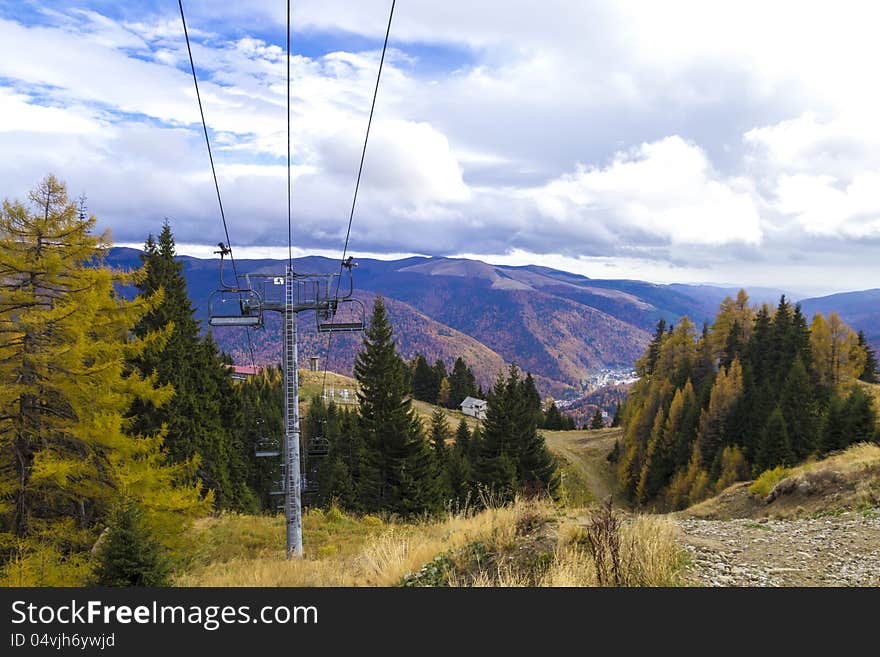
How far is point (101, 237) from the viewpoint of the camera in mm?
13133

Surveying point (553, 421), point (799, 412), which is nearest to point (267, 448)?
point (799, 412)

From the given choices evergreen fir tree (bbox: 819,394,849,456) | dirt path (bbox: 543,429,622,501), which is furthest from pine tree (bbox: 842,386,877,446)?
dirt path (bbox: 543,429,622,501)

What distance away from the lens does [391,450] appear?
3047 centimetres

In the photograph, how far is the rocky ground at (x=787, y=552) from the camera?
21.7 feet

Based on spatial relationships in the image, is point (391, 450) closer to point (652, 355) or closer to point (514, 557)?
point (514, 557)

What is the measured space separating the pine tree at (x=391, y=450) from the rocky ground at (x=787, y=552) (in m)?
20.7

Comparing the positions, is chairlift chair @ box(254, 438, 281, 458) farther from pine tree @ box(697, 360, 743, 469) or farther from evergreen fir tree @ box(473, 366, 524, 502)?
pine tree @ box(697, 360, 743, 469)

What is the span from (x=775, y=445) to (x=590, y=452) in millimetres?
32878

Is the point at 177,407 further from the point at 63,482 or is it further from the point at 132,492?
the point at 63,482

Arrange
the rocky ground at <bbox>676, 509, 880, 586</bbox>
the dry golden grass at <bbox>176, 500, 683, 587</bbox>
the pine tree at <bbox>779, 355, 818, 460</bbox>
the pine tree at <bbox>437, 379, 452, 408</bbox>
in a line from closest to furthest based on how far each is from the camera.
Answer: the dry golden grass at <bbox>176, 500, 683, 587</bbox> → the rocky ground at <bbox>676, 509, 880, 586</bbox> → the pine tree at <bbox>779, 355, 818, 460</bbox> → the pine tree at <bbox>437, 379, 452, 408</bbox>

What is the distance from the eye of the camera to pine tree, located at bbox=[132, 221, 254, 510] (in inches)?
778

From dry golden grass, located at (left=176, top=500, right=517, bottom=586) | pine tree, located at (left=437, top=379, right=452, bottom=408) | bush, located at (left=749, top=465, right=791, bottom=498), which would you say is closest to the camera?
dry golden grass, located at (left=176, top=500, right=517, bottom=586)

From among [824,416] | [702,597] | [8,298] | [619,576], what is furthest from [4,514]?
[824,416]

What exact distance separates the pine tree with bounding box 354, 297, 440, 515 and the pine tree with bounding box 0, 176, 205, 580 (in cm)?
1654
